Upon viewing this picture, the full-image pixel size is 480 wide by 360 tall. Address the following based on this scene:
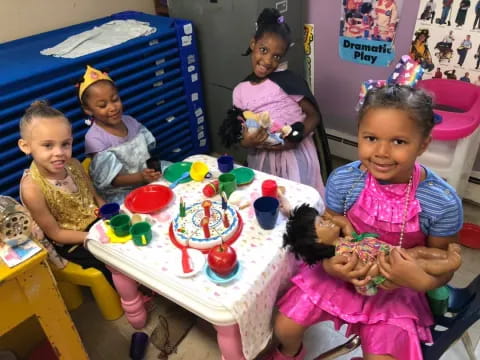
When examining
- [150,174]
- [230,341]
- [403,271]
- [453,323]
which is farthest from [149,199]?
[453,323]

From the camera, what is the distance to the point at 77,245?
4.75ft

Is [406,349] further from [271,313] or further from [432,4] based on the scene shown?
[432,4]

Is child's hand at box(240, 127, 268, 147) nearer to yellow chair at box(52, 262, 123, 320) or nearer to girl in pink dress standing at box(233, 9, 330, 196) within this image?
girl in pink dress standing at box(233, 9, 330, 196)

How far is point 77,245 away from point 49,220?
0.14 meters

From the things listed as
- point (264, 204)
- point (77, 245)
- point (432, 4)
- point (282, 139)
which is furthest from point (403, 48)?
point (77, 245)

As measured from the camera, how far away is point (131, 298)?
4.24ft

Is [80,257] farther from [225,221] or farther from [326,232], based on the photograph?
[326,232]

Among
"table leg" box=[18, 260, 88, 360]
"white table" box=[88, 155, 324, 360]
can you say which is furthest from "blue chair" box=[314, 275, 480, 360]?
"table leg" box=[18, 260, 88, 360]

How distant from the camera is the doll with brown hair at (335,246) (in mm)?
966

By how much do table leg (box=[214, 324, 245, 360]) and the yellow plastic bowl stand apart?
50 cm

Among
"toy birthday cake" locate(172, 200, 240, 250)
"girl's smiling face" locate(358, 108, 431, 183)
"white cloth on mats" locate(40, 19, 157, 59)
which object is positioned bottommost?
"toy birthday cake" locate(172, 200, 240, 250)

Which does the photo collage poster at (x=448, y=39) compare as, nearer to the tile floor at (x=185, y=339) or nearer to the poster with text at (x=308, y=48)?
the poster with text at (x=308, y=48)

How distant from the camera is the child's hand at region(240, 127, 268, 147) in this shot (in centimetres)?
156

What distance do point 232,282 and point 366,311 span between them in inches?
13.0
